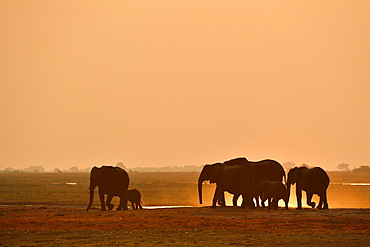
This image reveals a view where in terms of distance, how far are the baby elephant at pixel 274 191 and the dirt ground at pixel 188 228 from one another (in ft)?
7.06

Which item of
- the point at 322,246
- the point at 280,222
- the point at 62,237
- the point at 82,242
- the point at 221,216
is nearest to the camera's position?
the point at 322,246

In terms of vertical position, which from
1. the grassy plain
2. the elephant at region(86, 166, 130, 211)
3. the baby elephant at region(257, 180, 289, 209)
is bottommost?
the grassy plain

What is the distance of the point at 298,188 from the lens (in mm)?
50344

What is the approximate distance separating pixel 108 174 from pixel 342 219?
17.6 m

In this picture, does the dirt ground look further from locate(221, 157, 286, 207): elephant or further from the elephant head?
locate(221, 157, 286, 207): elephant

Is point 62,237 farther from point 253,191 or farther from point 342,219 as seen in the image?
point 253,191

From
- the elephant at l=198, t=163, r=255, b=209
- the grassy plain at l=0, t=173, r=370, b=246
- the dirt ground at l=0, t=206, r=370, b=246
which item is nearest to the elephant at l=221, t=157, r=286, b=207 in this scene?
the elephant at l=198, t=163, r=255, b=209

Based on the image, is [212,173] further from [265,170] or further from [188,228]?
[188,228]

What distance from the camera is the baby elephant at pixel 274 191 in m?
47.7

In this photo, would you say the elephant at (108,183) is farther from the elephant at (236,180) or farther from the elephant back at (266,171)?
the elephant back at (266,171)

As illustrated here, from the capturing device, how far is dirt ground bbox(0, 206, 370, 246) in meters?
30.0

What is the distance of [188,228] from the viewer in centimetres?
3556

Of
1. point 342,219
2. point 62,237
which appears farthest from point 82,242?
point 342,219

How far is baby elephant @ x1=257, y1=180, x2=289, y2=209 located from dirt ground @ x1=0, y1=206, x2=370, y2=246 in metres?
2.15
